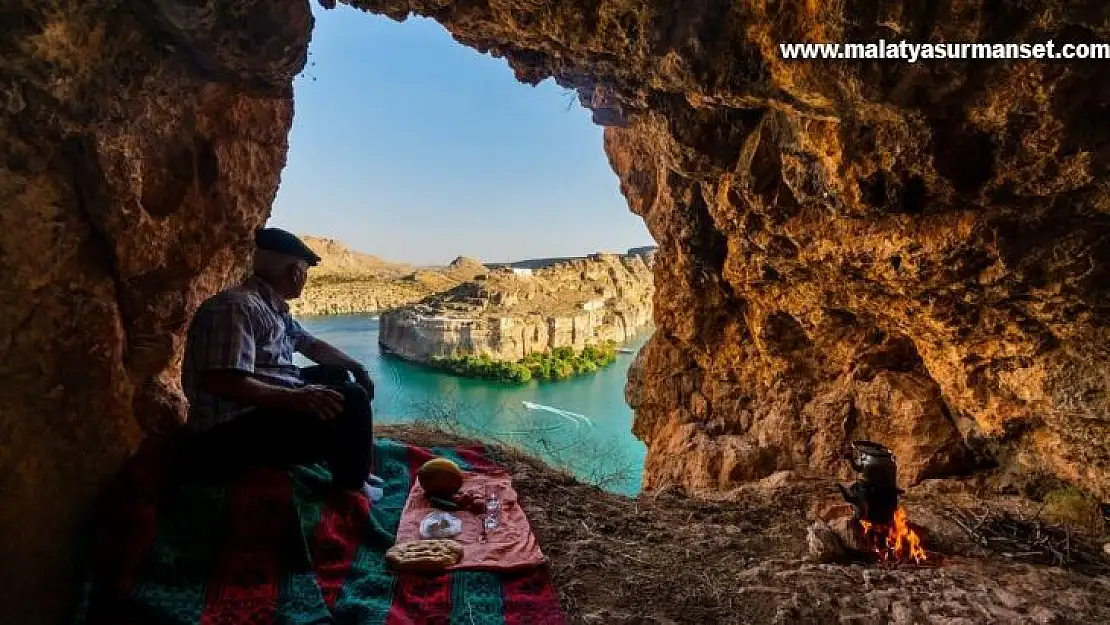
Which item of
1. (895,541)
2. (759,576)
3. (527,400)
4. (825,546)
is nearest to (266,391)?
(759,576)

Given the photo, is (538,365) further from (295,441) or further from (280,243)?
(295,441)

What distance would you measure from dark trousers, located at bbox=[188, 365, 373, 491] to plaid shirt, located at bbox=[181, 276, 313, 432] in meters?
0.11

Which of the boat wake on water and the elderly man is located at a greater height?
the elderly man

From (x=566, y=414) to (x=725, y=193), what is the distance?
12.9 meters

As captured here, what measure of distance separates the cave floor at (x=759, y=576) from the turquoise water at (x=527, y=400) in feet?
20.7

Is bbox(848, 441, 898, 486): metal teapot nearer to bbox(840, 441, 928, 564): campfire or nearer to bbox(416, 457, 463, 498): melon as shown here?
bbox(840, 441, 928, 564): campfire

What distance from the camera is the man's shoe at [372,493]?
3540 mm

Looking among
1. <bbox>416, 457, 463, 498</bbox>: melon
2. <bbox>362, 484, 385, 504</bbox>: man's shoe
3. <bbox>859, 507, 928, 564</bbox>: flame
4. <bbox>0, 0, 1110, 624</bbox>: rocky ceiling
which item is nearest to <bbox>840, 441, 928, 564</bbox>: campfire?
<bbox>859, 507, 928, 564</bbox>: flame

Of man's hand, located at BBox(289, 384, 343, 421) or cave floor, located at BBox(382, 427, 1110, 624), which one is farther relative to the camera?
man's hand, located at BBox(289, 384, 343, 421)

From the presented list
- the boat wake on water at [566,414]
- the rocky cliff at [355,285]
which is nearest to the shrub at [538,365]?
the boat wake on water at [566,414]

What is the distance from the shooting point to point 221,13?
292cm

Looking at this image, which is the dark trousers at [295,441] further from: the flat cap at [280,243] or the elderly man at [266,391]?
the flat cap at [280,243]

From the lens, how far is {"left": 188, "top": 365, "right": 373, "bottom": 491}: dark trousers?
9.92ft

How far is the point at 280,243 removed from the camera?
343 centimetres
